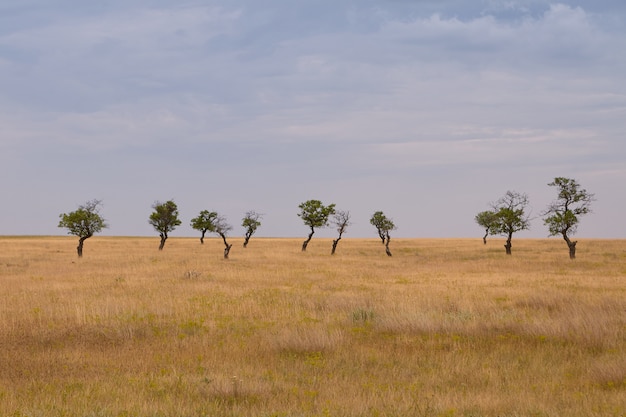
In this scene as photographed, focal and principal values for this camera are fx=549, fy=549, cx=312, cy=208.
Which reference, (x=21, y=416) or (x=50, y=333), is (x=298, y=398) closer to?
(x=21, y=416)

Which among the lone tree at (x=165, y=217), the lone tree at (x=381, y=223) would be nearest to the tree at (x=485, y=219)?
the lone tree at (x=381, y=223)

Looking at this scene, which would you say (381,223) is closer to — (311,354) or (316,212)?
(316,212)

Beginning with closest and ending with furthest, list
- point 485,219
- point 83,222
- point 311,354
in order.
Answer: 1. point 311,354
2. point 83,222
3. point 485,219

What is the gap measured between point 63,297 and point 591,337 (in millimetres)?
18478

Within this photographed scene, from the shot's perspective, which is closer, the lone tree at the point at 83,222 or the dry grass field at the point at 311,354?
the dry grass field at the point at 311,354

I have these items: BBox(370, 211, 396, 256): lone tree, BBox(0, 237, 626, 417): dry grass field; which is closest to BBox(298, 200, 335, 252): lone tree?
BBox(370, 211, 396, 256): lone tree

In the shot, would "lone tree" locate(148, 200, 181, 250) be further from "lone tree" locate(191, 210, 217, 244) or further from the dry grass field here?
the dry grass field

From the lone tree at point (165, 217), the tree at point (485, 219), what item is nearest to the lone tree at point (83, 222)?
the lone tree at point (165, 217)

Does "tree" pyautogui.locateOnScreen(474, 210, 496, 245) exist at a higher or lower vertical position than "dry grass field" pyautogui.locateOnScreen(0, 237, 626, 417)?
higher

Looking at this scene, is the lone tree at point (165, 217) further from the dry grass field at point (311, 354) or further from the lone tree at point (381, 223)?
the dry grass field at point (311, 354)

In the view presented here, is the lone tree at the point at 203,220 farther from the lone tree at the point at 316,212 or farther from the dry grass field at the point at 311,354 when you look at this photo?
the dry grass field at the point at 311,354

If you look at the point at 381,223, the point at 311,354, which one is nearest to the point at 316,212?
the point at 381,223

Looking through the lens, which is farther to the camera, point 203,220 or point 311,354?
point 203,220

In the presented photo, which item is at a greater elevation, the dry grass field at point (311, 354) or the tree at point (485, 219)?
the tree at point (485, 219)
